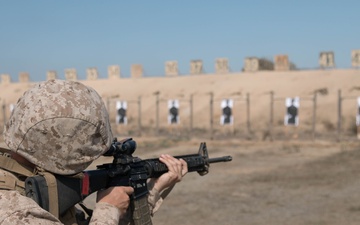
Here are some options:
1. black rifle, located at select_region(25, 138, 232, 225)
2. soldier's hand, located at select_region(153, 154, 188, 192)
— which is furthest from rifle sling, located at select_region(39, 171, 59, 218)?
soldier's hand, located at select_region(153, 154, 188, 192)

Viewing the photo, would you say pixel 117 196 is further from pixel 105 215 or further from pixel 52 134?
pixel 52 134

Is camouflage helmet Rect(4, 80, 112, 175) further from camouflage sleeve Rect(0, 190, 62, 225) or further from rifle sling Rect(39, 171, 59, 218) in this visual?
camouflage sleeve Rect(0, 190, 62, 225)

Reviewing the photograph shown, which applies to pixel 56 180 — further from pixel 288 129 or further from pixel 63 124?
pixel 288 129

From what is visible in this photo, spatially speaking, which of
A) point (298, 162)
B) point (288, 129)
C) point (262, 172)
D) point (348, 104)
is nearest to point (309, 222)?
point (262, 172)

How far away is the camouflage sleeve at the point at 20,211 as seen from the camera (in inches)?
61.3

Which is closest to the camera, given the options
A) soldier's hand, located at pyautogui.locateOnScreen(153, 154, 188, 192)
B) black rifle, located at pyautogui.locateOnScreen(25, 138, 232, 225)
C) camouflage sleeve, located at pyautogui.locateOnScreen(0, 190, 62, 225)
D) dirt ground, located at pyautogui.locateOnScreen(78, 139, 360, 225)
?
camouflage sleeve, located at pyautogui.locateOnScreen(0, 190, 62, 225)

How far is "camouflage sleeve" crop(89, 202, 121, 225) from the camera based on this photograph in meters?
1.80

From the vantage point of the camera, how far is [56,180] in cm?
177

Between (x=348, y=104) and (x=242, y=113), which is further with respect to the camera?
(x=242, y=113)

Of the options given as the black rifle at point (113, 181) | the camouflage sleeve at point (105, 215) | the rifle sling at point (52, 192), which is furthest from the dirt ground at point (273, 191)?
the rifle sling at point (52, 192)

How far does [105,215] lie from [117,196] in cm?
16

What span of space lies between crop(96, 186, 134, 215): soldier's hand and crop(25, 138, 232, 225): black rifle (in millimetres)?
37

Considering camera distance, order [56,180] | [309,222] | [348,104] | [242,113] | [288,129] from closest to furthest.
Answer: [56,180]
[309,222]
[288,129]
[348,104]
[242,113]

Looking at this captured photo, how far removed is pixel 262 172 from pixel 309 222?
429cm
